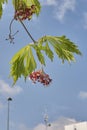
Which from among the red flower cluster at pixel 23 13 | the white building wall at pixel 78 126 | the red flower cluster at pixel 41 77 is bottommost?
the red flower cluster at pixel 41 77

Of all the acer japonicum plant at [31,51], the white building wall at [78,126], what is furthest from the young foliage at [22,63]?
the white building wall at [78,126]

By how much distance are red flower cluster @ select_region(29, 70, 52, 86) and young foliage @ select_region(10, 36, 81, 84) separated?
81 mm

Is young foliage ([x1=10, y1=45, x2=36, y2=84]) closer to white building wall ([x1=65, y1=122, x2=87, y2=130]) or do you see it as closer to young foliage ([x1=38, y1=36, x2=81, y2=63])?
young foliage ([x1=38, y1=36, x2=81, y2=63])

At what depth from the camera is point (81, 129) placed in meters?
168

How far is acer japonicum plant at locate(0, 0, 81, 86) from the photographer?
6.87 metres

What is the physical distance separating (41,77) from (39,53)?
0.36 metres

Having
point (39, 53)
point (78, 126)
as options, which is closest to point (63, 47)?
point (39, 53)

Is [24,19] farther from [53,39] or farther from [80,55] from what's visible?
[80,55]

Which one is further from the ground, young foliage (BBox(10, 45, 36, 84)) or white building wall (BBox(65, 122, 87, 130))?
white building wall (BBox(65, 122, 87, 130))

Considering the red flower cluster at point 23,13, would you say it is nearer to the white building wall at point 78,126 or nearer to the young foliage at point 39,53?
the young foliage at point 39,53

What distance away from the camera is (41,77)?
23.0ft

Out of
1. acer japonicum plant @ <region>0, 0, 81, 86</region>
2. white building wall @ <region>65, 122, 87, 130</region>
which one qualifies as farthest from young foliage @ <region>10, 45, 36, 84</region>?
white building wall @ <region>65, 122, 87, 130</region>

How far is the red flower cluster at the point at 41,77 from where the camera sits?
6863 mm

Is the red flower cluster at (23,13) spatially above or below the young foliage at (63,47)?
above
